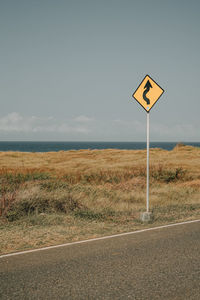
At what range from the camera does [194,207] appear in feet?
35.0

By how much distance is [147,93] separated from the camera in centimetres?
844

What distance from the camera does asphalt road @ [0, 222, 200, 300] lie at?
12.6 ft

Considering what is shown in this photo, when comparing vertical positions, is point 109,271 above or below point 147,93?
below

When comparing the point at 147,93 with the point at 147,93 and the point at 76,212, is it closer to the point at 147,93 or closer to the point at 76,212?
the point at 147,93

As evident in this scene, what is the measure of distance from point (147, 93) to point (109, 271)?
5.43m

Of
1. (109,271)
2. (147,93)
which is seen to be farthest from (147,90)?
(109,271)

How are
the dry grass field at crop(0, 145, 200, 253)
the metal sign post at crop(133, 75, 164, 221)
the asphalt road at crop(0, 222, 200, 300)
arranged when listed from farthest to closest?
the metal sign post at crop(133, 75, 164, 221) → the dry grass field at crop(0, 145, 200, 253) → the asphalt road at crop(0, 222, 200, 300)

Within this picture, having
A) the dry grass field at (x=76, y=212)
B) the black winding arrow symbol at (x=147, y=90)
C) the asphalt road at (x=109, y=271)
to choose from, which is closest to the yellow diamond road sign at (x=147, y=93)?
the black winding arrow symbol at (x=147, y=90)

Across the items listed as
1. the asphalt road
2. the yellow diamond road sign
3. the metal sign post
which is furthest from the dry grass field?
the yellow diamond road sign

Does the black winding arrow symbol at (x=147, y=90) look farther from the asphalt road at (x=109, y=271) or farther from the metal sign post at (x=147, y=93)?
the asphalt road at (x=109, y=271)

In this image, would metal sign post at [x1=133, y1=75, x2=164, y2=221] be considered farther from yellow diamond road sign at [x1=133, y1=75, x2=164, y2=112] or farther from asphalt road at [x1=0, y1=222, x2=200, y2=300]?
asphalt road at [x1=0, y1=222, x2=200, y2=300]

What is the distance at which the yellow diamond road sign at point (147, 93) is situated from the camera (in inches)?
329

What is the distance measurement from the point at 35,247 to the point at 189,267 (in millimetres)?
3017

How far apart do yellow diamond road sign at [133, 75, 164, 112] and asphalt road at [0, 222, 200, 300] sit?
3979 mm
